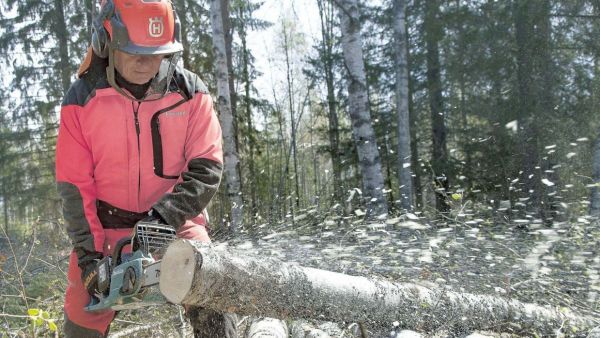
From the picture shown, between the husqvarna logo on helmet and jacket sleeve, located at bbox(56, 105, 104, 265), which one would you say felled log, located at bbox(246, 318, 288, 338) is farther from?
the husqvarna logo on helmet

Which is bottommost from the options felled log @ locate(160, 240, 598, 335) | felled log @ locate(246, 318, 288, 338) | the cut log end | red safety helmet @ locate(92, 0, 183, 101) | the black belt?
felled log @ locate(246, 318, 288, 338)

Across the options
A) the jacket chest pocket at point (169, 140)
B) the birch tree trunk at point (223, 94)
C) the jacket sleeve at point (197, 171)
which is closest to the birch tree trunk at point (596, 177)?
the birch tree trunk at point (223, 94)

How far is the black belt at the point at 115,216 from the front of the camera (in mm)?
2438

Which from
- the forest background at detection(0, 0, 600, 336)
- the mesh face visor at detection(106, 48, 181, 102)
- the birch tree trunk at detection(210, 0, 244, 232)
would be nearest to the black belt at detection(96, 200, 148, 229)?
the mesh face visor at detection(106, 48, 181, 102)

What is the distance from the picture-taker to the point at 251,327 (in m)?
3.30

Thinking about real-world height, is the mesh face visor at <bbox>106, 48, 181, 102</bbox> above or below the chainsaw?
above

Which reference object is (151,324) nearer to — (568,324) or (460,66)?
(568,324)

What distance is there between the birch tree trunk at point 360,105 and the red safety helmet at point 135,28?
571 centimetres

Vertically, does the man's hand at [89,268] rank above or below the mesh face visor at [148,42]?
below

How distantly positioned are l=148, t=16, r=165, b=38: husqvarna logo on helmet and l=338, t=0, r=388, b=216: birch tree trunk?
5736 mm

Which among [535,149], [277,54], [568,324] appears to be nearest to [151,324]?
[568,324]

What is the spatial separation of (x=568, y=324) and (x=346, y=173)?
12.1 metres

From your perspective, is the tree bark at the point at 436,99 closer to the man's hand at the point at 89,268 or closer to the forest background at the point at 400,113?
the forest background at the point at 400,113

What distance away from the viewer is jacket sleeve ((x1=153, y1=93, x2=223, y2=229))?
223cm
